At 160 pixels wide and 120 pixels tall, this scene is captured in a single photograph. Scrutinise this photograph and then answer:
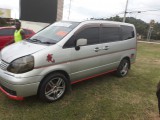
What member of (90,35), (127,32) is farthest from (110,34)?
(127,32)

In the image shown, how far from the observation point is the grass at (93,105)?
373 centimetres

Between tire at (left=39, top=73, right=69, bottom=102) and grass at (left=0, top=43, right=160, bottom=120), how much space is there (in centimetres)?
15

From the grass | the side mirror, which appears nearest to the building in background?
the grass

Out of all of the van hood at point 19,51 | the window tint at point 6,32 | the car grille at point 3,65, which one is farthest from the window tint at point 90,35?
the window tint at point 6,32

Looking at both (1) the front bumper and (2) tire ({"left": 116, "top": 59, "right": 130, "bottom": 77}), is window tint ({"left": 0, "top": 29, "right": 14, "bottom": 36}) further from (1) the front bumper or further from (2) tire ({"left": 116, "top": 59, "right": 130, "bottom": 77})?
(2) tire ({"left": 116, "top": 59, "right": 130, "bottom": 77})

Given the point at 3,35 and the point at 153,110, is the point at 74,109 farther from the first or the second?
the point at 3,35

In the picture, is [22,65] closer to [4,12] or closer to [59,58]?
[59,58]

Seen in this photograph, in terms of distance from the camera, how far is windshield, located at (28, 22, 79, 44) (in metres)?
4.37

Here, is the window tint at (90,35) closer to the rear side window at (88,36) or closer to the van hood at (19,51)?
the rear side window at (88,36)

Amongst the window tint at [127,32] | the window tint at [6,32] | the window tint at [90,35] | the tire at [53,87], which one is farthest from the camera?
the window tint at [6,32]

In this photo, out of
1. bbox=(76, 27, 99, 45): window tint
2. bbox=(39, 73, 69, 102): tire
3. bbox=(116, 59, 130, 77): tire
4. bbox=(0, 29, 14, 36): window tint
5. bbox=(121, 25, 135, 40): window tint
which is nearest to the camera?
bbox=(39, 73, 69, 102): tire

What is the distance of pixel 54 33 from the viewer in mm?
4668

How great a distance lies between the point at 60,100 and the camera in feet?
14.2

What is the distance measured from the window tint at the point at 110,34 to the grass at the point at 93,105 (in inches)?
53.2
